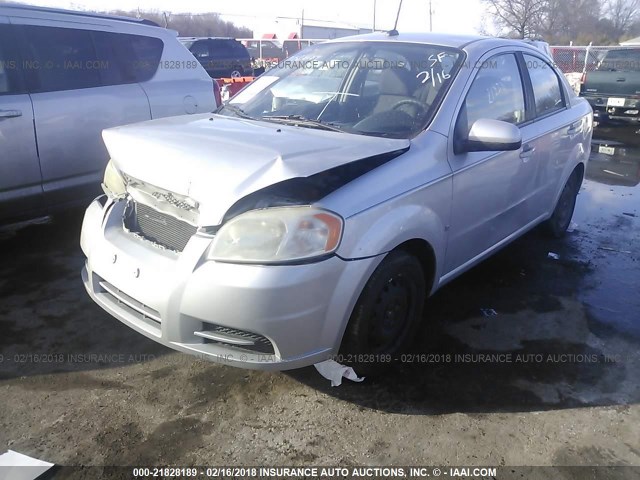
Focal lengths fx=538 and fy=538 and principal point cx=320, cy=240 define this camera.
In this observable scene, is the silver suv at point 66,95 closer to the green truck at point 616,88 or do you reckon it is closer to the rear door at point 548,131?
the rear door at point 548,131

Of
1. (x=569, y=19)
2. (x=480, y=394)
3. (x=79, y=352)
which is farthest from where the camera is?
(x=569, y=19)

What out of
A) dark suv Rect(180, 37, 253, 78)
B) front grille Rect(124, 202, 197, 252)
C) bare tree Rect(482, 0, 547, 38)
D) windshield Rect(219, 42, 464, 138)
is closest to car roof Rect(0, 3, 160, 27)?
windshield Rect(219, 42, 464, 138)

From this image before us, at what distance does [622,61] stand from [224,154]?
1312 centimetres

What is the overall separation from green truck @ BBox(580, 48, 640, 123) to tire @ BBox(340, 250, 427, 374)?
1107 cm

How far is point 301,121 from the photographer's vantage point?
314cm

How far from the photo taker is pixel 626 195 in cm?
652

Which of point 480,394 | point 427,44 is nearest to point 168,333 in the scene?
point 480,394

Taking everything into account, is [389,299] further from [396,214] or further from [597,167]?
[597,167]

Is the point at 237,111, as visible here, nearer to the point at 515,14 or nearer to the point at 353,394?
the point at 353,394

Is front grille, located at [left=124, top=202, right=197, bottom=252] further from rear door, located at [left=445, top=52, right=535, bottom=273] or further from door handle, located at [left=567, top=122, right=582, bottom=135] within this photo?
door handle, located at [left=567, top=122, right=582, bottom=135]

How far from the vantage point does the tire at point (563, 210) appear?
4.81 meters

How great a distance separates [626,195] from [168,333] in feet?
20.1

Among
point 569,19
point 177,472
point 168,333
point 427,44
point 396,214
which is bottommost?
point 177,472

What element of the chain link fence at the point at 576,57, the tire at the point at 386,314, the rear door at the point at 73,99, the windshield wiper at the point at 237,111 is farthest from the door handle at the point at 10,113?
the chain link fence at the point at 576,57
